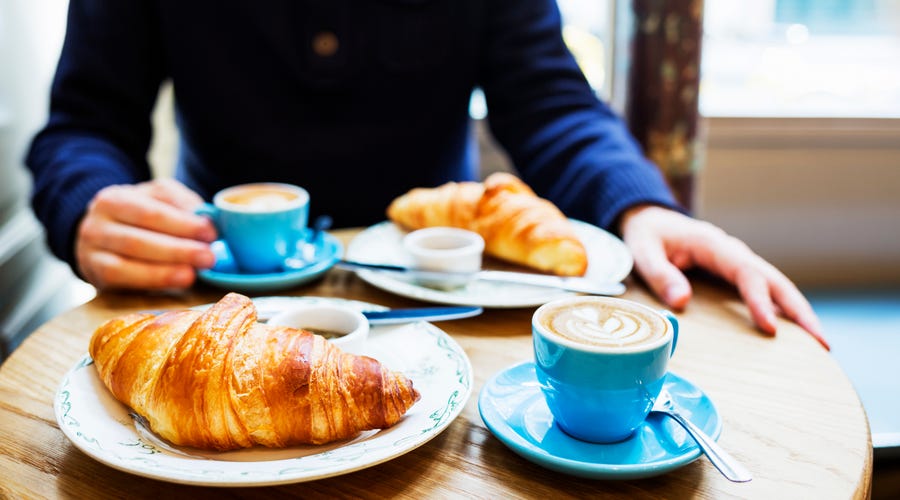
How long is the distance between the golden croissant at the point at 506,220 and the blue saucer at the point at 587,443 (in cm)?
34

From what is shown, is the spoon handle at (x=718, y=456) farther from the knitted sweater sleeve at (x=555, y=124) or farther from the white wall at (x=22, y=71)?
the white wall at (x=22, y=71)

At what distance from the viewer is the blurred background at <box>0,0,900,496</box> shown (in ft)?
7.85

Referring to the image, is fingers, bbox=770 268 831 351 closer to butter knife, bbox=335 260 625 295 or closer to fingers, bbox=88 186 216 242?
butter knife, bbox=335 260 625 295

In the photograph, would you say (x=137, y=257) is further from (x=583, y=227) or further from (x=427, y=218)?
(x=583, y=227)

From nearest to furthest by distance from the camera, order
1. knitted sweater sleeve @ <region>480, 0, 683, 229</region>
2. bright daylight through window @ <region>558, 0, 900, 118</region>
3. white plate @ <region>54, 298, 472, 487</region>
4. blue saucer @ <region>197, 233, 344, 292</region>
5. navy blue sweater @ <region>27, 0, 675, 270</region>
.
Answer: white plate @ <region>54, 298, 472, 487</region>, blue saucer @ <region>197, 233, 344, 292</region>, knitted sweater sleeve @ <region>480, 0, 683, 229</region>, navy blue sweater @ <region>27, 0, 675, 270</region>, bright daylight through window @ <region>558, 0, 900, 118</region>

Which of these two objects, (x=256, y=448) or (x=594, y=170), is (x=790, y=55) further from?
(x=256, y=448)

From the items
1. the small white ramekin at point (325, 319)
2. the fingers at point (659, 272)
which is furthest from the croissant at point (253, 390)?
the fingers at point (659, 272)

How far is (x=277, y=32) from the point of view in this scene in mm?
1446

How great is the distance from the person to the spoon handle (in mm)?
570

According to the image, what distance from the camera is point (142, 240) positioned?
0.99m

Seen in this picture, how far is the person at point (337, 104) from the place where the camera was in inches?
50.6

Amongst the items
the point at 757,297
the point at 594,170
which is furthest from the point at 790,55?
the point at 757,297

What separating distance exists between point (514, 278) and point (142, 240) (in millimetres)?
484

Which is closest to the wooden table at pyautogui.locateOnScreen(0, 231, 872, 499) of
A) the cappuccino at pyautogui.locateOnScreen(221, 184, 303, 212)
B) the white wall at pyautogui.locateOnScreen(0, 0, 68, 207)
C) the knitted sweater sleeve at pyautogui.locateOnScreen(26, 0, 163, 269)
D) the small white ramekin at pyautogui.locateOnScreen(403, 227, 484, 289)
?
the small white ramekin at pyautogui.locateOnScreen(403, 227, 484, 289)
